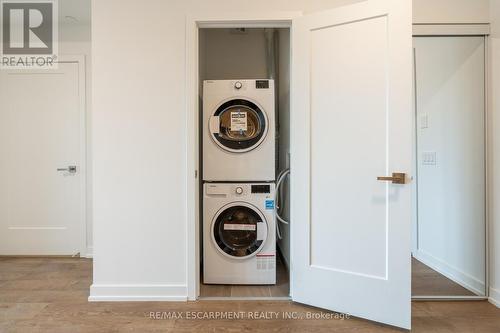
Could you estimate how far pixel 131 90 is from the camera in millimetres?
2053

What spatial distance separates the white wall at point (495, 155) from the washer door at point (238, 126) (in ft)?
5.49

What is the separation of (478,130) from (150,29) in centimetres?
259

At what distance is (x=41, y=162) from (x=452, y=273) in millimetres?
4159

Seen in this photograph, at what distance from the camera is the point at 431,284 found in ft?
7.51

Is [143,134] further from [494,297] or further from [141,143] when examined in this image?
[494,297]

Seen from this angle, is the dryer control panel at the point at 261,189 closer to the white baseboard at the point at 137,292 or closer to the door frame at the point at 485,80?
the white baseboard at the point at 137,292

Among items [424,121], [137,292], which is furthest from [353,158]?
[137,292]

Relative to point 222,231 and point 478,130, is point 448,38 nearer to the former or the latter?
point 478,130

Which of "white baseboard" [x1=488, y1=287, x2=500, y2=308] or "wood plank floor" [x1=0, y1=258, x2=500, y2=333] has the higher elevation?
"white baseboard" [x1=488, y1=287, x2=500, y2=308]

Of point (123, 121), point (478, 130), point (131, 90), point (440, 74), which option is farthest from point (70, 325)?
point (440, 74)

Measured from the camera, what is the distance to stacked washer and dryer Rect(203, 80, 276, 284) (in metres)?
2.29

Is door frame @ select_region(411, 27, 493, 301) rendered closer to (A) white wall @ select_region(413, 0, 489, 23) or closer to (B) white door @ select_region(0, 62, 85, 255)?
(A) white wall @ select_region(413, 0, 489, 23)

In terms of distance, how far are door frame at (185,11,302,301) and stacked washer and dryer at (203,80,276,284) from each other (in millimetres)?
255

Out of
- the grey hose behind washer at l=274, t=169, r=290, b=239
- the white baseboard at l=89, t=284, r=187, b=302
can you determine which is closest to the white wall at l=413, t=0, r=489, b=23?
the grey hose behind washer at l=274, t=169, r=290, b=239
